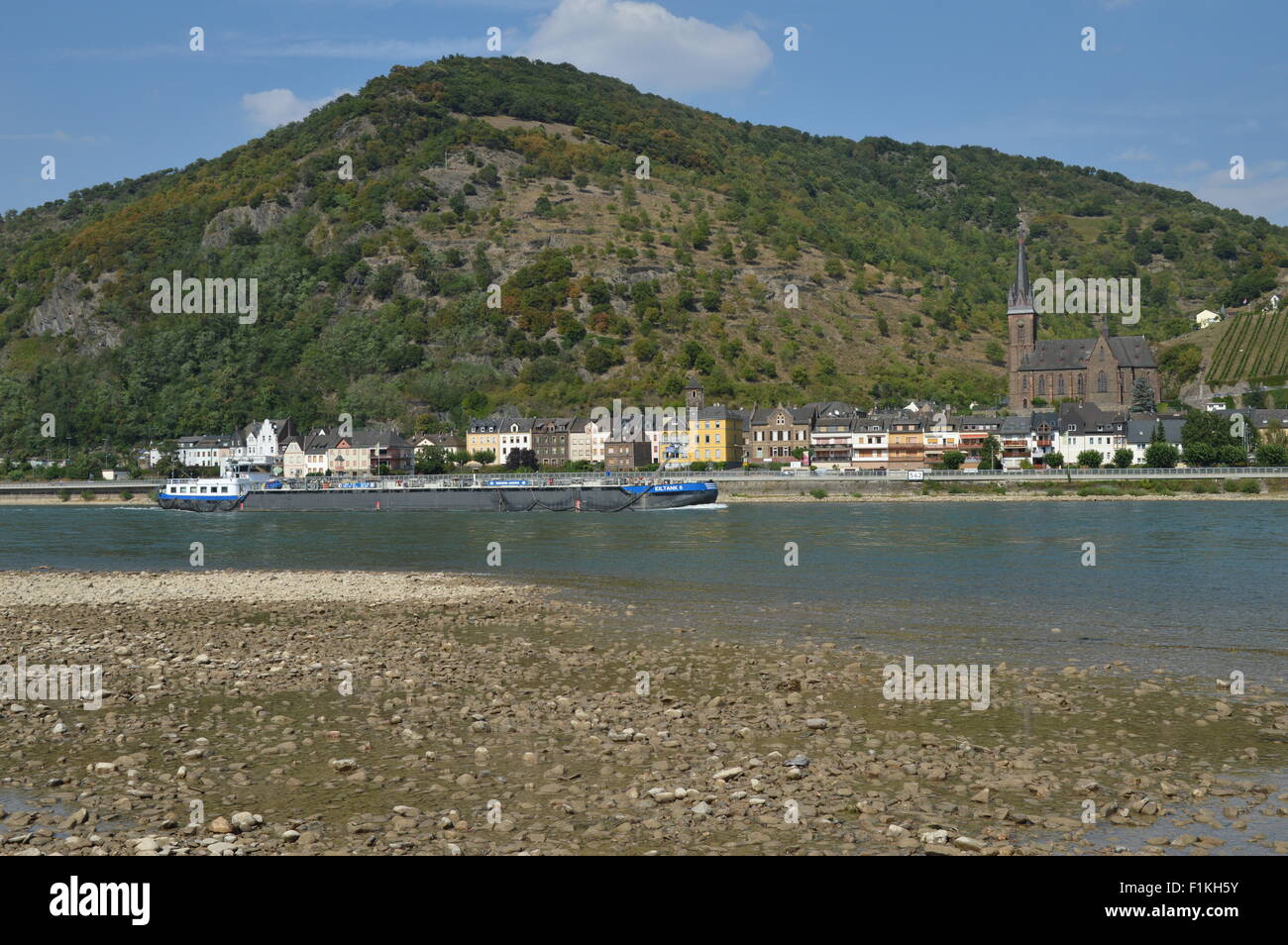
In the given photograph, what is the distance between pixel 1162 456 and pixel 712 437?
167 ft

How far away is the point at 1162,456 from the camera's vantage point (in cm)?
10475

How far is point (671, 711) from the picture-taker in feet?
52.0

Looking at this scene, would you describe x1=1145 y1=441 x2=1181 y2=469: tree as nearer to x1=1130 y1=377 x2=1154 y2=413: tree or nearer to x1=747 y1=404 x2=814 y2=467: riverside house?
x1=1130 y1=377 x2=1154 y2=413: tree

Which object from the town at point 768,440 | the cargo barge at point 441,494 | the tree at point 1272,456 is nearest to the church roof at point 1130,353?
the town at point 768,440

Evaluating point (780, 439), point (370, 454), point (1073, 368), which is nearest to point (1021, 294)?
point (1073, 368)

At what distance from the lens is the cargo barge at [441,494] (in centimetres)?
8625

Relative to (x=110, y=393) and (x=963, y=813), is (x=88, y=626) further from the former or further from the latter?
(x=110, y=393)

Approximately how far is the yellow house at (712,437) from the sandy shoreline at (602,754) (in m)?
108

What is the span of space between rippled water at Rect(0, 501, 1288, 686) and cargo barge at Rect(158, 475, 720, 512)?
14.1 ft

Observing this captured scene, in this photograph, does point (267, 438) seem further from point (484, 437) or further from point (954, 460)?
point (954, 460)

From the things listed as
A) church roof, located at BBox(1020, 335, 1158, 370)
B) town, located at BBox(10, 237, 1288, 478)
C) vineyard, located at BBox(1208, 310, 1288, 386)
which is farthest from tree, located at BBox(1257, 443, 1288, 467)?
vineyard, located at BBox(1208, 310, 1288, 386)
